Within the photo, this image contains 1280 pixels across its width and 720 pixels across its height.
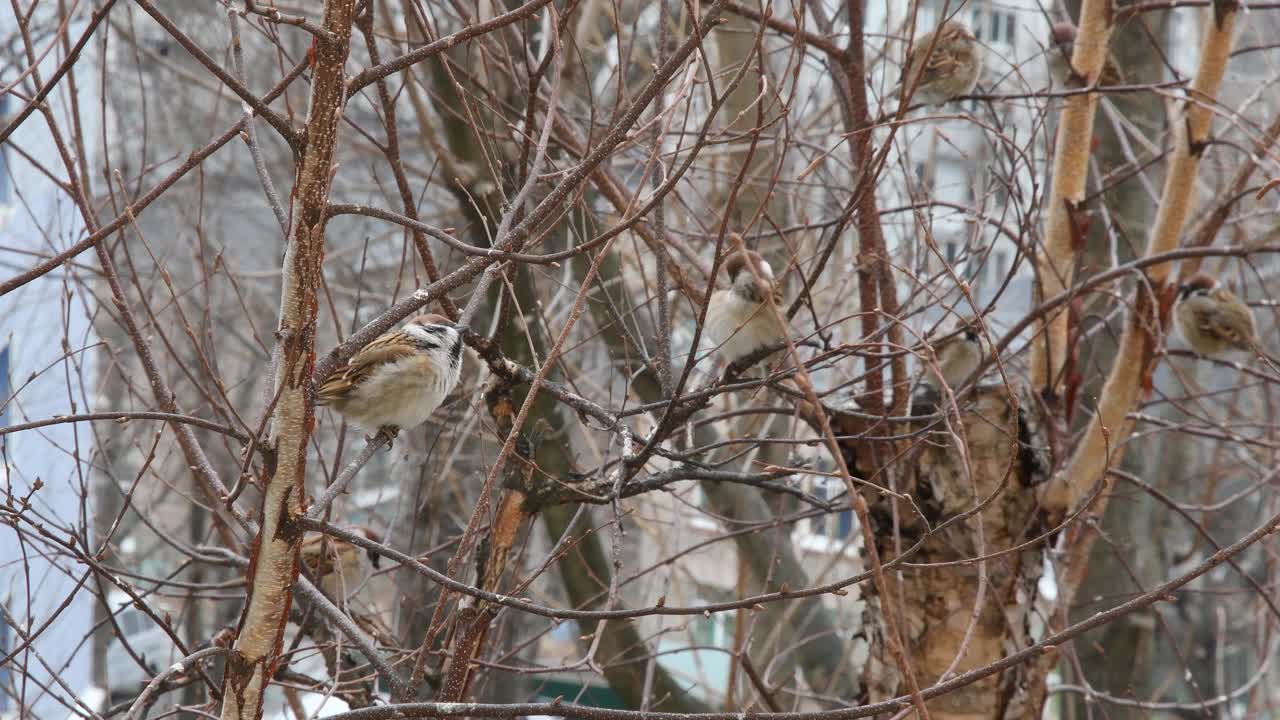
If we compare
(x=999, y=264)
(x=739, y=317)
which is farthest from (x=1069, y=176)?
(x=999, y=264)

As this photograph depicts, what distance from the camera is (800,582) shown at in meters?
5.95

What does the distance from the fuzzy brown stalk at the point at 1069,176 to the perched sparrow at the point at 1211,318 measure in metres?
0.87

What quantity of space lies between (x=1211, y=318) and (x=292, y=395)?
405 cm

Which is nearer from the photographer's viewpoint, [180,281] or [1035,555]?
[1035,555]

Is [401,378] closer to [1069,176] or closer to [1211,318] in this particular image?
[1069,176]

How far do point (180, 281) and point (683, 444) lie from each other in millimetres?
9190

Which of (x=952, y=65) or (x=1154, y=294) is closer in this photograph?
(x=1154, y=294)

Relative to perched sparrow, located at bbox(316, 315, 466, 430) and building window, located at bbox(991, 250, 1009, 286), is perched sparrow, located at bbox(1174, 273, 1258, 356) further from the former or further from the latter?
building window, located at bbox(991, 250, 1009, 286)

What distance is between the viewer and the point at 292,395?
182cm

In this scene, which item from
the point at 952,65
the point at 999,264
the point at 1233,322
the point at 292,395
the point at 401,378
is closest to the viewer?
the point at 292,395

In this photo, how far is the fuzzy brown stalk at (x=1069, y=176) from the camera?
3.89 meters

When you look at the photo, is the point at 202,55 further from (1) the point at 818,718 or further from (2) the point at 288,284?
(1) the point at 818,718

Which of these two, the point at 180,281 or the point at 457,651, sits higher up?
the point at 180,281

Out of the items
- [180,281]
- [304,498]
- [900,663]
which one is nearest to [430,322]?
[304,498]
